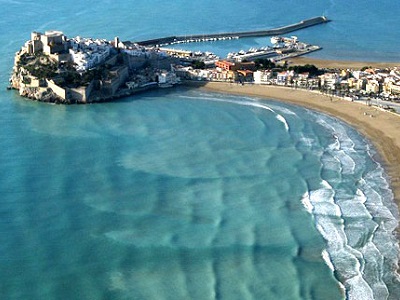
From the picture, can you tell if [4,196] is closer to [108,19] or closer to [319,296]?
[319,296]

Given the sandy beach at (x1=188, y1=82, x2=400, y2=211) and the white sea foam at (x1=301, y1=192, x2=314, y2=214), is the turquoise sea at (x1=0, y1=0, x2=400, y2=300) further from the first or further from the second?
the sandy beach at (x1=188, y1=82, x2=400, y2=211)

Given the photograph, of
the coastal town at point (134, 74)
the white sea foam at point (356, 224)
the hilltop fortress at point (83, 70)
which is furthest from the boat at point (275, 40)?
the white sea foam at point (356, 224)

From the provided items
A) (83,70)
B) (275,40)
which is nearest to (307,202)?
(83,70)

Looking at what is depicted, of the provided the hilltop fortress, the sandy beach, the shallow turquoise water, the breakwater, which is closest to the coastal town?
the hilltop fortress

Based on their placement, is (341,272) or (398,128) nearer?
(341,272)

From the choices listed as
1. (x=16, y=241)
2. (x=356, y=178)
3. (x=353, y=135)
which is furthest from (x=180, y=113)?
(x=16, y=241)

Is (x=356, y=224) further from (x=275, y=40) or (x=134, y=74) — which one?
(x=275, y=40)
